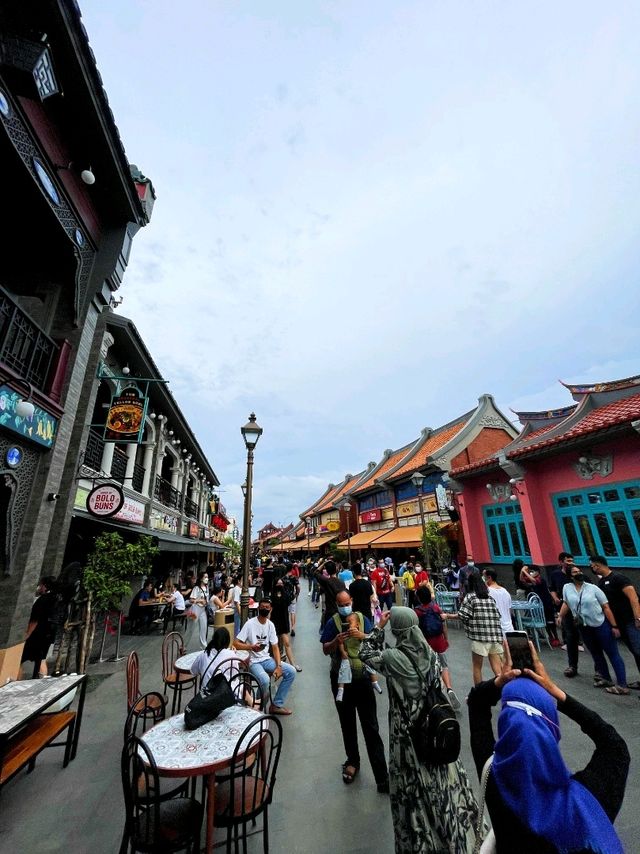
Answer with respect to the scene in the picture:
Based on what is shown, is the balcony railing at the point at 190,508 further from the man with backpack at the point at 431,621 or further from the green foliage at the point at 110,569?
the man with backpack at the point at 431,621

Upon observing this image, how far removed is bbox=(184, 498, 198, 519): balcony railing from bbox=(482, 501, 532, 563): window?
1471 centimetres

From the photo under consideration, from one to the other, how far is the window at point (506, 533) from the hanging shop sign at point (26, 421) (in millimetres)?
13150

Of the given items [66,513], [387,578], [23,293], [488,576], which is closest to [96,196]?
[23,293]

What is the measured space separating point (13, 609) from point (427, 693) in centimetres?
720

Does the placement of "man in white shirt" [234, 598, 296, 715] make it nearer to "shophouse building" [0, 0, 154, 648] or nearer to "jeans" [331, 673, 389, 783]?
"jeans" [331, 673, 389, 783]

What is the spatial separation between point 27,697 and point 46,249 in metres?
8.18

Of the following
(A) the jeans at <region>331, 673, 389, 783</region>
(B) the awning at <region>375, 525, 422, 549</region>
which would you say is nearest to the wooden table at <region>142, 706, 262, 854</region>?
(A) the jeans at <region>331, 673, 389, 783</region>

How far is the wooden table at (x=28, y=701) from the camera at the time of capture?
303 centimetres

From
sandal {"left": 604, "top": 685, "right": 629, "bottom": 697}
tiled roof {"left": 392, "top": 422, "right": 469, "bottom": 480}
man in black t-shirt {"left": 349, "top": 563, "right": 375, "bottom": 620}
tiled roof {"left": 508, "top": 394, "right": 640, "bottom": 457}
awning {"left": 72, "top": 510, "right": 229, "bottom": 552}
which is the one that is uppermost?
tiled roof {"left": 392, "top": 422, "right": 469, "bottom": 480}

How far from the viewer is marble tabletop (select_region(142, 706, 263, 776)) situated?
255 cm

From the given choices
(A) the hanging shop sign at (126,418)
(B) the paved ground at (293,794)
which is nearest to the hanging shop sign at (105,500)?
(A) the hanging shop sign at (126,418)

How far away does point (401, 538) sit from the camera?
1777cm

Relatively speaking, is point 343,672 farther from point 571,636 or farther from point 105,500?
point 105,500

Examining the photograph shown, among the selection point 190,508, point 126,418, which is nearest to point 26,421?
point 126,418
